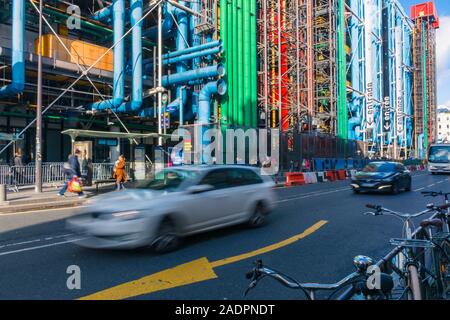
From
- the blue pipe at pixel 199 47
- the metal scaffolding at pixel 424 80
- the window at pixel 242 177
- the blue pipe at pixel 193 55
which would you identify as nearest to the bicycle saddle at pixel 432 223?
the window at pixel 242 177

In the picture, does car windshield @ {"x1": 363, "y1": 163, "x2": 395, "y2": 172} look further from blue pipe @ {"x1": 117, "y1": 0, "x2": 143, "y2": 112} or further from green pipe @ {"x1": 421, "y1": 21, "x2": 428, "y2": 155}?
green pipe @ {"x1": 421, "y1": 21, "x2": 428, "y2": 155}

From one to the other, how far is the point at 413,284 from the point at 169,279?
3.04 meters

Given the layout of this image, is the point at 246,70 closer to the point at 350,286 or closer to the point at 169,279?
the point at 169,279

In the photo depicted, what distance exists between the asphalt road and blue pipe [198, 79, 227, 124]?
15626 mm

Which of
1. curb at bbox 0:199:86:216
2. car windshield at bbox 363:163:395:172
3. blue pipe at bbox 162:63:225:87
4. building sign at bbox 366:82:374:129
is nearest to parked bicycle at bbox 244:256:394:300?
curb at bbox 0:199:86:216

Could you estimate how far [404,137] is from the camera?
206ft

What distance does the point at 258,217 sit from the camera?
838cm

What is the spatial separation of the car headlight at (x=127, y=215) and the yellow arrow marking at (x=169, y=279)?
109 centimetres

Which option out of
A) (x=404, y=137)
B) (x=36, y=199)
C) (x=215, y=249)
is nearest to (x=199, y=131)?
(x=36, y=199)

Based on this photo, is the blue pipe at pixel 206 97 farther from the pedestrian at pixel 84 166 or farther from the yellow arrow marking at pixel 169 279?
the yellow arrow marking at pixel 169 279

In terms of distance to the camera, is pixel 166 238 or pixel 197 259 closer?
pixel 197 259

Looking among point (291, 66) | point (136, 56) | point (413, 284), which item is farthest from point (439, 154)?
point (413, 284)

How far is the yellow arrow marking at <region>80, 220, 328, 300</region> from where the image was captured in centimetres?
430

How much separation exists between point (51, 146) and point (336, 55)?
101 ft
